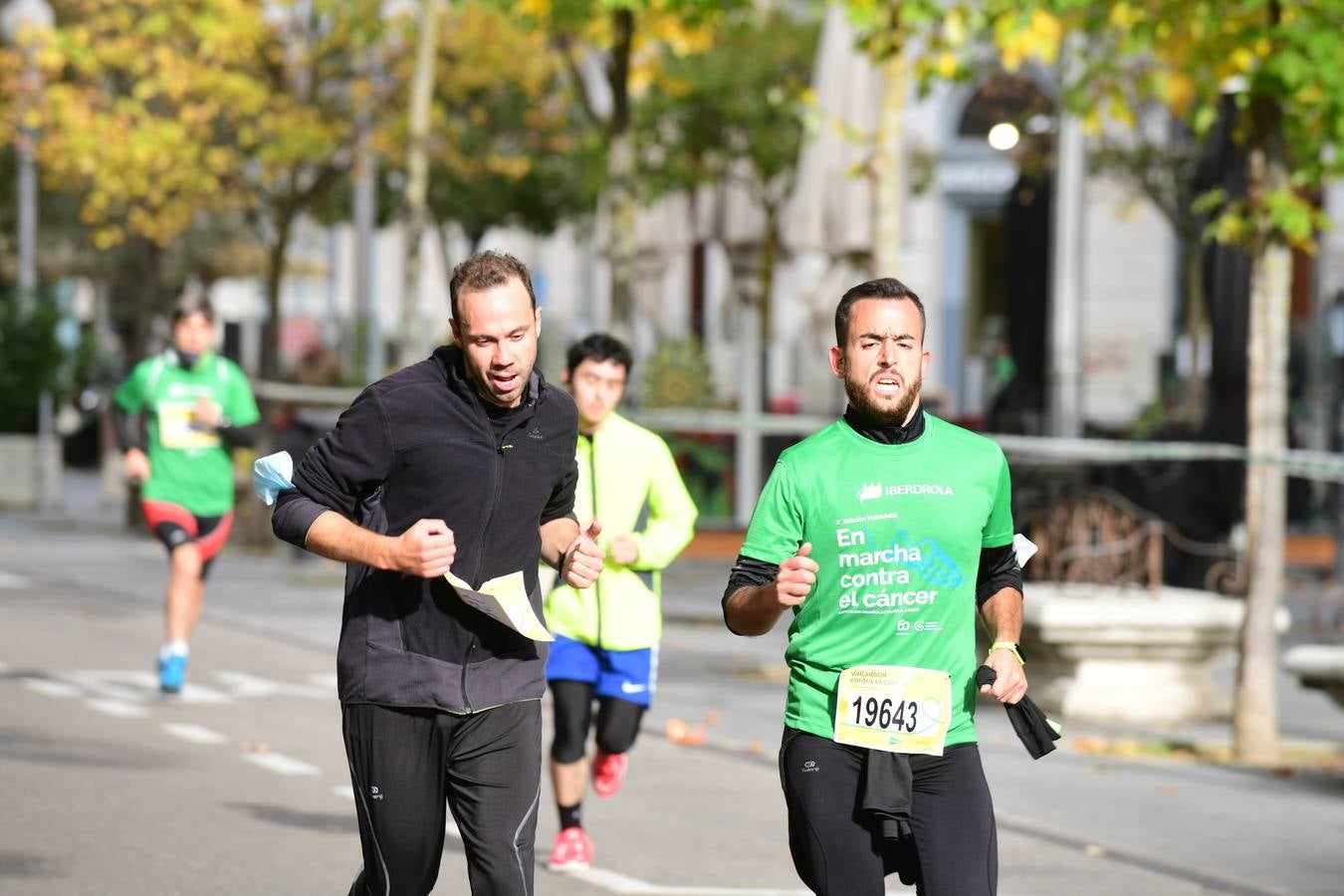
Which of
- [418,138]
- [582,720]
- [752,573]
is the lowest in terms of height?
[582,720]

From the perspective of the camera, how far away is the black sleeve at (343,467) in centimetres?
500

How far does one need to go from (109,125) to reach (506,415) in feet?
62.7

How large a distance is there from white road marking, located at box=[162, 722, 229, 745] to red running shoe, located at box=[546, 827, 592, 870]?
3.09 metres

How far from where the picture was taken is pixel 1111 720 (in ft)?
38.2

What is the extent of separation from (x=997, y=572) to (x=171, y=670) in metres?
Answer: 7.18

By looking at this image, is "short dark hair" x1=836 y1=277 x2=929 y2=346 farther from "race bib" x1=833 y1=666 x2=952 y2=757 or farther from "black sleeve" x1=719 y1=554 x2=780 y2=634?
"race bib" x1=833 y1=666 x2=952 y2=757

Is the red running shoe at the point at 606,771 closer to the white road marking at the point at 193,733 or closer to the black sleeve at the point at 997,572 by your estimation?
the white road marking at the point at 193,733

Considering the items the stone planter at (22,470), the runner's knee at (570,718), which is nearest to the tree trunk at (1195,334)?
the runner's knee at (570,718)

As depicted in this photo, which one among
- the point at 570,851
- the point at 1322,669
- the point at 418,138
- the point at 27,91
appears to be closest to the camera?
the point at 570,851

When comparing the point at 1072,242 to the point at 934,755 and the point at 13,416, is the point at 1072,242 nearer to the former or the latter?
the point at 13,416

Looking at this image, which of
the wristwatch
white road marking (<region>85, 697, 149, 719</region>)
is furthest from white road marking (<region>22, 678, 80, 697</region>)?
the wristwatch

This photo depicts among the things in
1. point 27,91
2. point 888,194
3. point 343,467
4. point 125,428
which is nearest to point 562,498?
point 343,467

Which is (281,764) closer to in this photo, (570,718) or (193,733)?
(193,733)

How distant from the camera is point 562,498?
5.38 m
